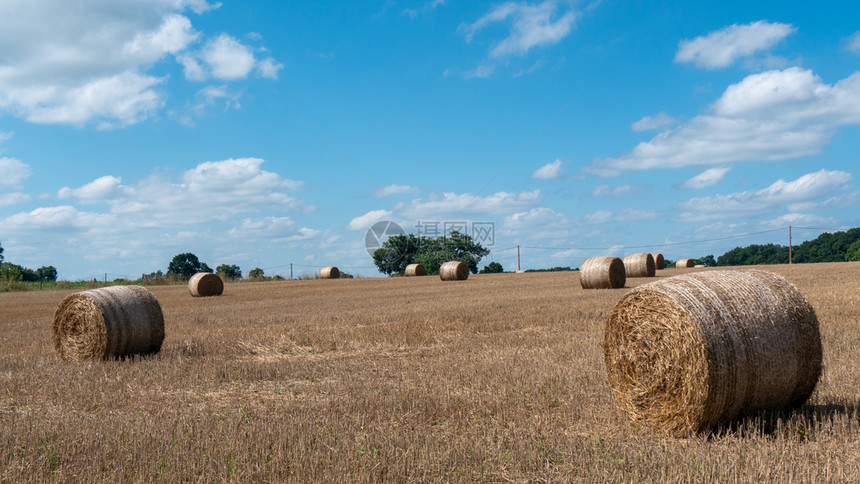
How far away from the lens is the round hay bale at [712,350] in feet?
17.5

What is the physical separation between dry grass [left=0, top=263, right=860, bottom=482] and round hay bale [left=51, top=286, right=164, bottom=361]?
1.32 ft

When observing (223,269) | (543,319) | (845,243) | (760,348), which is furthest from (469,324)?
(845,243)

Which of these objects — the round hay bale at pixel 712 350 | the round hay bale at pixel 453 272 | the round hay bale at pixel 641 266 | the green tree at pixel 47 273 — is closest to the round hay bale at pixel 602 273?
Answer: the round hay bale at pixel 641 266

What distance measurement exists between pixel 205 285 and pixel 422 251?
141ft

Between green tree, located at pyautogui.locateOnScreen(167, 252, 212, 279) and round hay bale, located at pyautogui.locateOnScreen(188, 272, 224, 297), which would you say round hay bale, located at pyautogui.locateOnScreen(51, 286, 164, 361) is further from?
green tree, located at pyautogui.locateOnScreen(167, 252, 212, 279)

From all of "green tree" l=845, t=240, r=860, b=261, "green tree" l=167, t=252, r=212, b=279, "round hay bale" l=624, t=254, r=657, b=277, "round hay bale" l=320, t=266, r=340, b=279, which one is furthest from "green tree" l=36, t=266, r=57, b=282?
"green tree" l=845, t=240, r=860, b=261

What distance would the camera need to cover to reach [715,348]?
5.31m

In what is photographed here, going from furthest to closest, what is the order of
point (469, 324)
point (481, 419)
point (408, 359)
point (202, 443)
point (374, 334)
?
1. point (469, 324)
2. point (374, 334)
3. point (408, 359)
4. point (481, 419)
5. point (202, 443)

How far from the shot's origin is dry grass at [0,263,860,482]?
15.3 ft

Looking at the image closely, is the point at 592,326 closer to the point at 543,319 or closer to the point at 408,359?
the point at 543,319

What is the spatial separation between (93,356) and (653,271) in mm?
26429

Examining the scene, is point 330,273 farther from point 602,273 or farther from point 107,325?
point 107,325

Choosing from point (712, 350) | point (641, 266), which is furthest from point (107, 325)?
point (641, 266)

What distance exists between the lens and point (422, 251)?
70.6 meters
